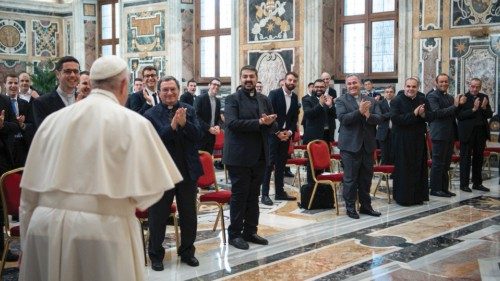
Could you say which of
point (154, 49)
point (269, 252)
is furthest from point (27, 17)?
point (269, 252)

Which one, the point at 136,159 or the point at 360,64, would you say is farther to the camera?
the point at 360,64

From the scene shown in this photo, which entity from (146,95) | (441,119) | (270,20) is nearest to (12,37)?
(270,20)

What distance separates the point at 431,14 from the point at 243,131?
7056 mm

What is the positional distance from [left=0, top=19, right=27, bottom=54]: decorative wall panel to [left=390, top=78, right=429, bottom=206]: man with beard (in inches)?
465

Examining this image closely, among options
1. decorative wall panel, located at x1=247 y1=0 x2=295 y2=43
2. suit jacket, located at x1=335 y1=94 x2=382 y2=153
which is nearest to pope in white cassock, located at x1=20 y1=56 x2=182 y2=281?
suit jacket, located at x1=335 y1=94 x2=382 y2=153

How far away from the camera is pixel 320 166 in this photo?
284 inches

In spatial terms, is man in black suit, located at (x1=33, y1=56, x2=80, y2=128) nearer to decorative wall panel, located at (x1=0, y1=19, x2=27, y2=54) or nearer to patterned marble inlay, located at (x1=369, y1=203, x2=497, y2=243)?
patterned marble inlay, located at (x1=369, y1=203, x2=497, y2=243)

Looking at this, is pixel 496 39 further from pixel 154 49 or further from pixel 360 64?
pixel 154 49

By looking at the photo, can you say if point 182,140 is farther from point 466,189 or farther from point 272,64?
point 272,64

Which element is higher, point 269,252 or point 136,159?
point 136,159

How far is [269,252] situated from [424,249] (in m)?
1.40

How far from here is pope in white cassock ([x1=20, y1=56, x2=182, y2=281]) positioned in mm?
2684

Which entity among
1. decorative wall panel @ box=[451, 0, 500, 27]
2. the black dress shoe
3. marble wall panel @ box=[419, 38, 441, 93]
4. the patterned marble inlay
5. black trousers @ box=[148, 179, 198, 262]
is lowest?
the patterned marble inlay

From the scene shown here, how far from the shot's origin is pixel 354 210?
6957 mm
